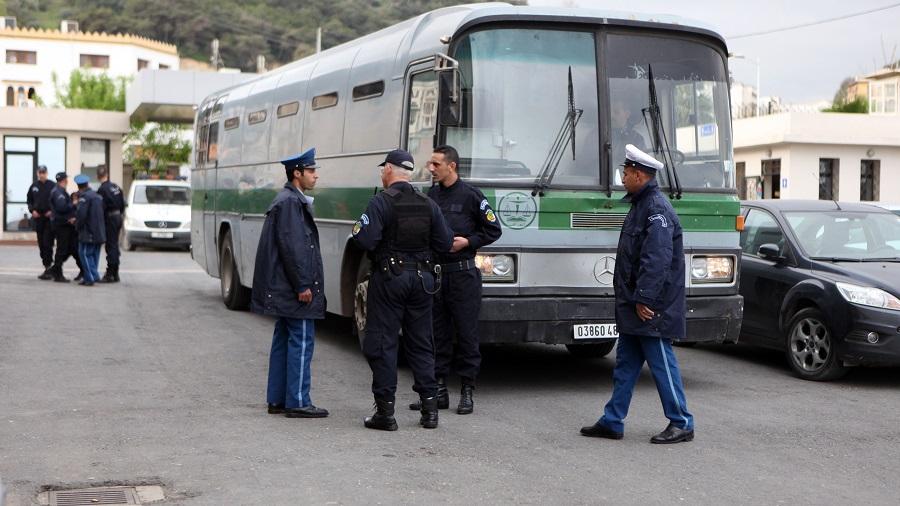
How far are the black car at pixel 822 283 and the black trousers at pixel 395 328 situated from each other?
13.4ft

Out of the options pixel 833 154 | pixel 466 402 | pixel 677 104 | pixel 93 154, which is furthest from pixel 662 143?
pixel 833 154

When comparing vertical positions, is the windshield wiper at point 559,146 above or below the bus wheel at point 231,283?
above

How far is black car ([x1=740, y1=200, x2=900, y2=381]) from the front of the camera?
10086mm

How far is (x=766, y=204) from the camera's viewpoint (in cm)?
1205

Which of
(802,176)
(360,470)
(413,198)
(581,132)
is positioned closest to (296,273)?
(413,198)

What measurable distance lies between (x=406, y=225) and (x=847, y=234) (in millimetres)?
5329

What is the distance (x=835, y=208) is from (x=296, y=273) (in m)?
6.03

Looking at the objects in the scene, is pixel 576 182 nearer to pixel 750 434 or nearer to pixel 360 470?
pixel 750 434

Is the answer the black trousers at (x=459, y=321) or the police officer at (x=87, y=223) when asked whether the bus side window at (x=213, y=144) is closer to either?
the police officer at (x=87, y=223)

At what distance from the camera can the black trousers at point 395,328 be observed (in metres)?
7.93

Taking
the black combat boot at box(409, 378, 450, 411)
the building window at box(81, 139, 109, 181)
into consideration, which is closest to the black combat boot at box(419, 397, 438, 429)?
the black combat boot at box(409, 378, 450, 411)

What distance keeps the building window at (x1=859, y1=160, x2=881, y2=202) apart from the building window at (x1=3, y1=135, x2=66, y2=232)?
2822cm

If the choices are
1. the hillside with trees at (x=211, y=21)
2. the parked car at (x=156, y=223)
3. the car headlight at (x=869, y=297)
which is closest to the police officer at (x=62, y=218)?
the parked car at (x=156, y=223)

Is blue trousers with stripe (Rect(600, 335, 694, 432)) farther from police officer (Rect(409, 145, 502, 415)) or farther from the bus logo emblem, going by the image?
the bus logo emblem
